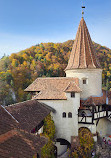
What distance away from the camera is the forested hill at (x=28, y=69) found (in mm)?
41400

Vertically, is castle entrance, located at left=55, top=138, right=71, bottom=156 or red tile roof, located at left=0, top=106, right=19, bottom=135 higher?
red tile roof, located at left=0, top=106, right=19, bottom=135

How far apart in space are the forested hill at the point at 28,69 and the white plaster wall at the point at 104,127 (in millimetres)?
22835

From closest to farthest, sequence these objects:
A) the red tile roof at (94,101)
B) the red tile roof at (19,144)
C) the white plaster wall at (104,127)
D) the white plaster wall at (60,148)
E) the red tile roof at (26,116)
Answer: the red tile roof at (19,144)
the red tile roof at (26,116)
the red tile roof at (94,101)
the white plaster wall at (60,148)
the white plaster wall at (104,127)

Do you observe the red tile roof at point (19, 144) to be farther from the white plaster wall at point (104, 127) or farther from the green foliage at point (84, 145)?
the white plaster wall at point (104, 127)

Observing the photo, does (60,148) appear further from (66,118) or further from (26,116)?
(26,116)

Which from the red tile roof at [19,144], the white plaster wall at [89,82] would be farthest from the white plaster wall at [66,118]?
the red tile roof at [19,144]

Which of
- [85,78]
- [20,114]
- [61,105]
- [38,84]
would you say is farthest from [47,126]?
[85,78]

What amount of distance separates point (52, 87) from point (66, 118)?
156 inches

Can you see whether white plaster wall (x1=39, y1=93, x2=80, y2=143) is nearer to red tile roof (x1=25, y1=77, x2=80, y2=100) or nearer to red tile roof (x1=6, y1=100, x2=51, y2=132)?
red tile roof (x1=25, y1=77, x2=80, y2=100)

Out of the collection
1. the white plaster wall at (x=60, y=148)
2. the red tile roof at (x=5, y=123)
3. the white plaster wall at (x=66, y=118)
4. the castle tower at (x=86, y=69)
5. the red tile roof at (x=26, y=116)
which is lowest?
the white plaster wall at (x=60, y=148)

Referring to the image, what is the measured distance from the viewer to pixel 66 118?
15.3 metres

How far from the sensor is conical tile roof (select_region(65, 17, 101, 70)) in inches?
675

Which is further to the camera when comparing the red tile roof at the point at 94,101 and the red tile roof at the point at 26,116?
the red tile roof at the point at 94,101

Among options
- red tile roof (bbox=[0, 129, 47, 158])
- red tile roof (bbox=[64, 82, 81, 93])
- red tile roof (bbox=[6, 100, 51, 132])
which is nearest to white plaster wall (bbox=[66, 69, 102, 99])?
red tile roof (bbox=[64, 82, 81, 93])
